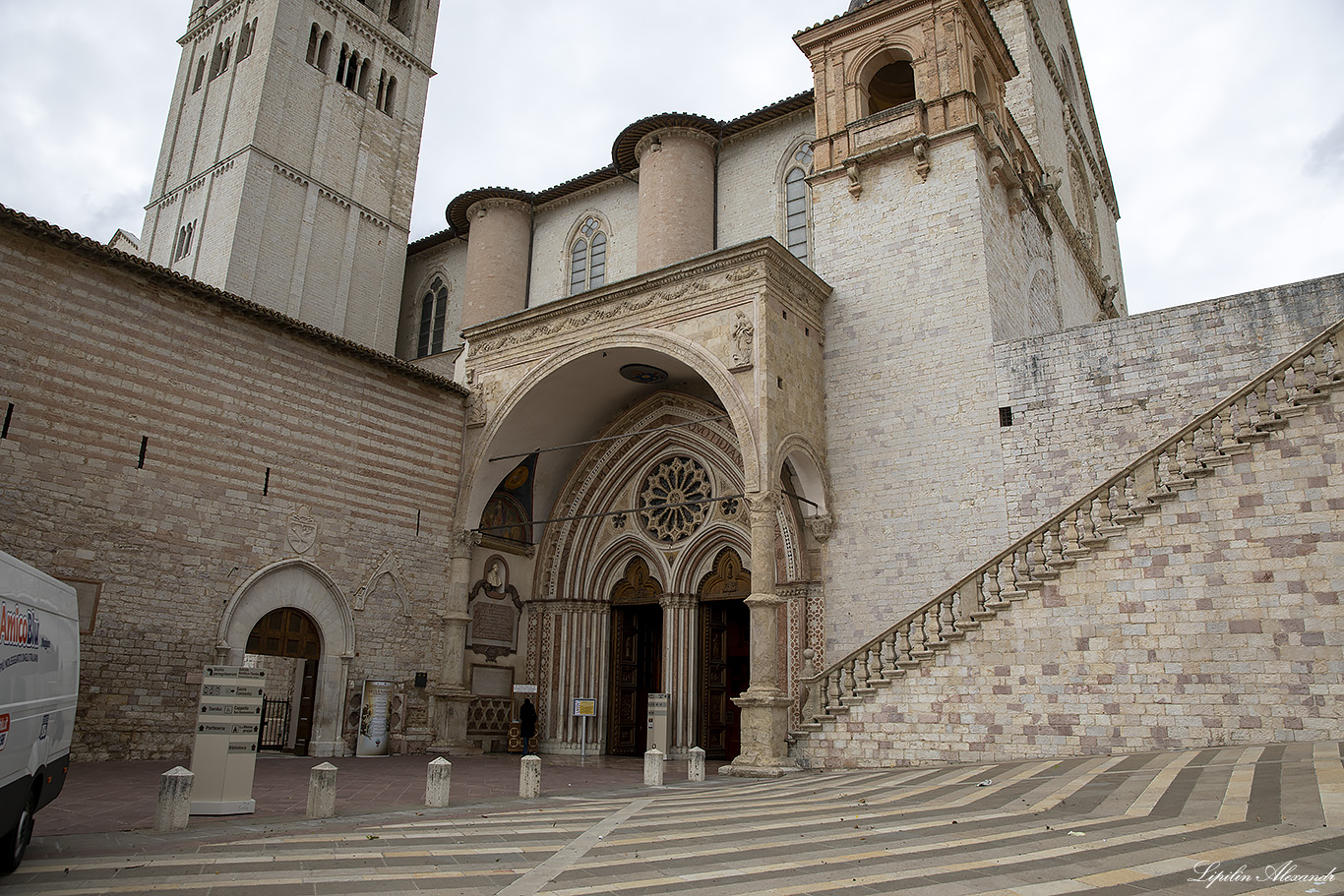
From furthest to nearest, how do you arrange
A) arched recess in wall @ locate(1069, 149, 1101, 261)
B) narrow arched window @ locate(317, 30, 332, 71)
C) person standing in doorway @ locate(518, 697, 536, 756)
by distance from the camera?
narrow arched window @ locate(317, 30, 332, 71) → arched recess in wall @ locate(1069, 149, 1101, 261) → person standing in doorway @ locate(518, 697, 536, 756)

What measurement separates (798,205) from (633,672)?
10.0 m

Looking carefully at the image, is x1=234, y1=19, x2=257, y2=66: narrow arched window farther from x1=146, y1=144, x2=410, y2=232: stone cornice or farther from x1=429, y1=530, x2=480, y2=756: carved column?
x1=429, y1=530, x2=480, y2=756: carved column

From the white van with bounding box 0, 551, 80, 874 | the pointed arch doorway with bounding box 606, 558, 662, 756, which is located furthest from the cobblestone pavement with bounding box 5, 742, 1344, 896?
the pointed arch doorway with bounding box 606, 558, 662, 756

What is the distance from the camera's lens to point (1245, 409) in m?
10.6

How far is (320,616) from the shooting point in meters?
14.2

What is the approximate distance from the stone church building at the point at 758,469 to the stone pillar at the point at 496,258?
0.14 meters

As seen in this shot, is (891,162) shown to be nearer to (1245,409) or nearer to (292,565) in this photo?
(1245,409)

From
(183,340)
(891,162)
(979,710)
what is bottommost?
(979,710)

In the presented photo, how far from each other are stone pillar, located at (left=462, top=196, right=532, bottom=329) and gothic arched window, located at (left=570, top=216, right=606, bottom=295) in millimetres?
1311

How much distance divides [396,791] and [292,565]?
17.6ft

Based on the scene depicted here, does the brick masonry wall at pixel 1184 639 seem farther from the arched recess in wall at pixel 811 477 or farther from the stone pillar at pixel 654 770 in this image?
the arched recess in wall at pixel 811 477

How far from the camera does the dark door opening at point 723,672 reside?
53.8 feet

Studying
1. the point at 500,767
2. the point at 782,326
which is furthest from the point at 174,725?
the point at 782,326

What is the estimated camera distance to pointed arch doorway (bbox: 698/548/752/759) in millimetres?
16406
